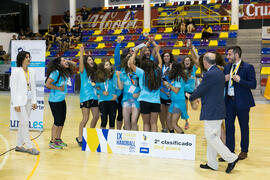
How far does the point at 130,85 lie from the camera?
497 centimetres

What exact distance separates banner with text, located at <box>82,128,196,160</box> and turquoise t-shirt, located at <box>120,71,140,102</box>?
24.6 inches

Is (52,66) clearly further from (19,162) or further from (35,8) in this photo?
(35,8)

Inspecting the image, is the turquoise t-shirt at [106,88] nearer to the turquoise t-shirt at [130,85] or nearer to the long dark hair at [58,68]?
the turquoise t-shirt at [130,85]

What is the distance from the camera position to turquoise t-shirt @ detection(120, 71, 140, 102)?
4.93m

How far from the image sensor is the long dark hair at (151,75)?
4547mm

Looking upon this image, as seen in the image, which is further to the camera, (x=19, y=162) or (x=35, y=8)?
(x=35, y=8)

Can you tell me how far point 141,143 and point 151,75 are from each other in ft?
3.48

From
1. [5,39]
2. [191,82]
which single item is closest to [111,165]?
[191,82]

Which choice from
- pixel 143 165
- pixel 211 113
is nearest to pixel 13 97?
pixel 143 165

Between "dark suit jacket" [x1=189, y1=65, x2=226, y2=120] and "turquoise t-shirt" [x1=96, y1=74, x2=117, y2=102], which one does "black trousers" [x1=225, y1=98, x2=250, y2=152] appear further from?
"turquoise t-shirt" [x1=96, y1=74, x2=117, y2=102]

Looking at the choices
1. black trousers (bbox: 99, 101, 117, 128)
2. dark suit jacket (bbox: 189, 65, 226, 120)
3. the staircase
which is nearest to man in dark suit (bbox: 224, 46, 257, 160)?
dark suit jacket (bbox: 189, 65, 226, 120)

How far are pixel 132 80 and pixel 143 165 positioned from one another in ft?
4.77

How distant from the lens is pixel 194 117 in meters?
8.49

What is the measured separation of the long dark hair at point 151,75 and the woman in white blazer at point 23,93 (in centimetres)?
179
